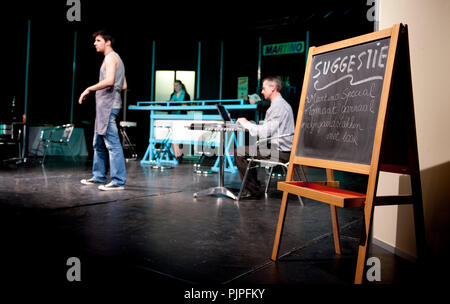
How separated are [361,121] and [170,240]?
1261 millimetres

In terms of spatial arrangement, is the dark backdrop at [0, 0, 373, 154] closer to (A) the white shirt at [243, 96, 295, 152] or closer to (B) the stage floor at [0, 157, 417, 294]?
(B) the stage floor at [0, 157, 417, 294]

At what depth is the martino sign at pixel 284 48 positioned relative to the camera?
1022 centimetres

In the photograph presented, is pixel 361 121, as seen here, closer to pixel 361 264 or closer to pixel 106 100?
pixel 361 264

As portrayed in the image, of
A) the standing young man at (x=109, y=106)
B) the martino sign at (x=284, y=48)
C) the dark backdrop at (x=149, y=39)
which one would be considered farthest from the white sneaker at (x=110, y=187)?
the martino sign at (x=284, y=48)

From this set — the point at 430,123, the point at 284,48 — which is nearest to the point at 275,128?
the point at 430,123

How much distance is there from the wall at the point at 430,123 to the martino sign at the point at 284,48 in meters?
8.39

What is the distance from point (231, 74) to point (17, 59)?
574 centimetres

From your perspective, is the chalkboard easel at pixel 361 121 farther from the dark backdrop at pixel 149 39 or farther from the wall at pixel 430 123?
the dark backdrop at pixel 149 39

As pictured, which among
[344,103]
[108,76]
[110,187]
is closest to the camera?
[344,103]

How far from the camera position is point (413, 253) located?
1.93 meters

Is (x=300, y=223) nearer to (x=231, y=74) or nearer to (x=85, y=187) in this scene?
(x=85, y=187)

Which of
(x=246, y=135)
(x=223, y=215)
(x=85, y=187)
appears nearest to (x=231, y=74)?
(x=246, y=135)

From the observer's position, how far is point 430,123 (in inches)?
75.5

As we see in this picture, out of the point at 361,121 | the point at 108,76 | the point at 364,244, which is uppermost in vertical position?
the point at 108,76
